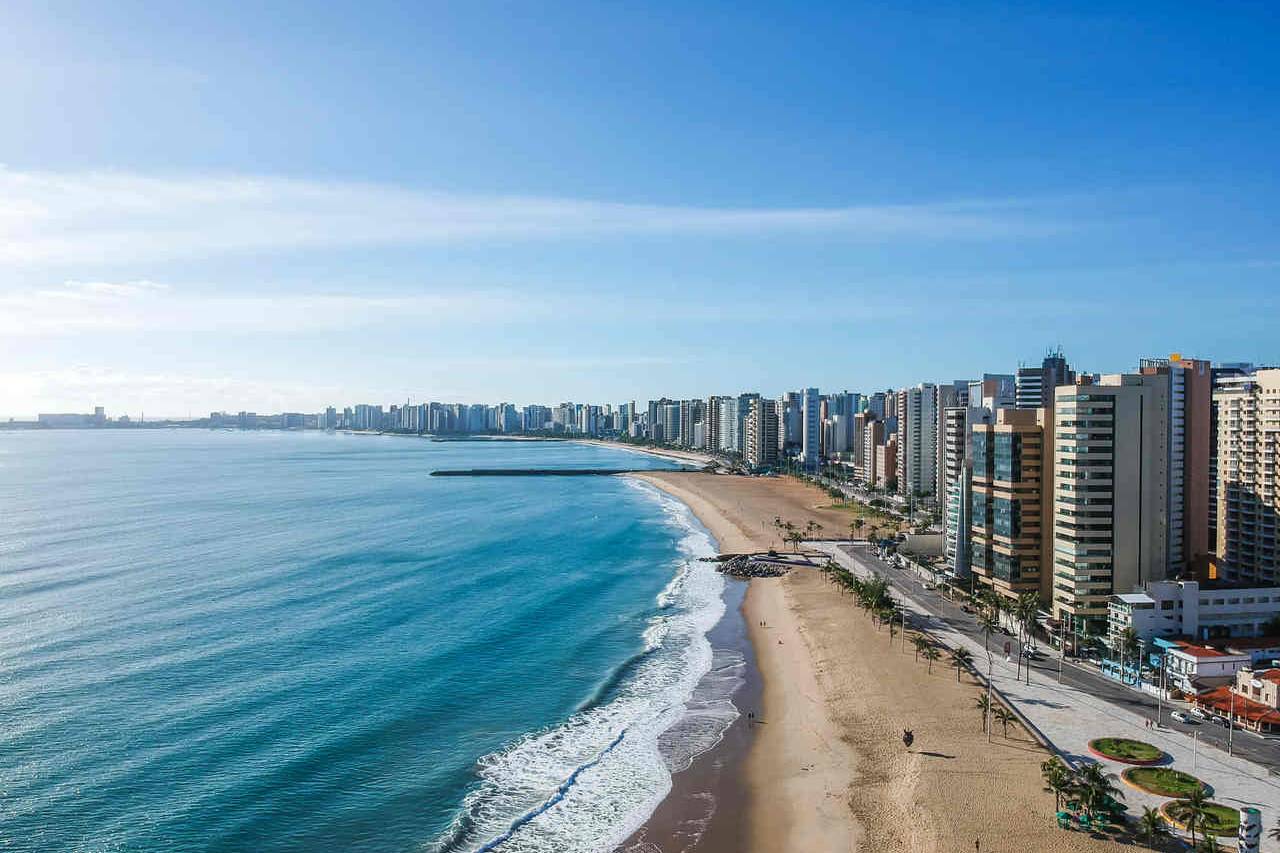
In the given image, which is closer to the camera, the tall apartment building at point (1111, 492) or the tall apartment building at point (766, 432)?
the tall apartment building at point (1111, 492)

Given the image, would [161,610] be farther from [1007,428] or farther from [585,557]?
[1007,428]

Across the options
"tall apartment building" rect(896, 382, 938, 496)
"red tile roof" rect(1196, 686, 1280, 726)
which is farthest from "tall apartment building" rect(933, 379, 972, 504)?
"red tile roof" rect(1196, 686, 1280, 726)

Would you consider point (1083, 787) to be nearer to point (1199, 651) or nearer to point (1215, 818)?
point (1215, 818)

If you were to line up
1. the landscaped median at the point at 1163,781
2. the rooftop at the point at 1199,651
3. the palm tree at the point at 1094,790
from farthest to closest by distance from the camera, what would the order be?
the rooftop at the point at 1199,651 < the landscaped median at the point at 1163,781 < the palm tree at the point at 1094,790

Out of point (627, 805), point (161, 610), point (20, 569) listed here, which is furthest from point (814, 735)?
point (20, 569)

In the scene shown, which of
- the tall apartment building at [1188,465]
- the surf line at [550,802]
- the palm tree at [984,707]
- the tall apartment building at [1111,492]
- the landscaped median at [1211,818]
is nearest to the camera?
the landscaped median at [1211,818]

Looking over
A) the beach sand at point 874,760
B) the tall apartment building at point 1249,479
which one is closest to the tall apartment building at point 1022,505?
the beach sand at point 874,760

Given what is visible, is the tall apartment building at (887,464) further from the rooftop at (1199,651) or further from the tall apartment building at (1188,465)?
the rooftop at (1199,651)
